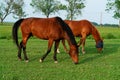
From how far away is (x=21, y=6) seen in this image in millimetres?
94750

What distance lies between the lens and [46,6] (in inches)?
3745

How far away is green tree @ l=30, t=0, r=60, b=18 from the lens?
309 ft

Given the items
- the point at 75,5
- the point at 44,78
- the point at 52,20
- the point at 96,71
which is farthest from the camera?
the point at 75,5

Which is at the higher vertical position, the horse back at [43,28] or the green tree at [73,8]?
the horse back at [43,28]

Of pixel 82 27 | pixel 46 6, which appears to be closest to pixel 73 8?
pixel 46 6

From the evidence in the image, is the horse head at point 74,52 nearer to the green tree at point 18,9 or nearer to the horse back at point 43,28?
the horse back at point 43,28

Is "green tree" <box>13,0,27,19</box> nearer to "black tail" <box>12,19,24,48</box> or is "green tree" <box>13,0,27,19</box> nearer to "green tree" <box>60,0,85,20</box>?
"green tree" <box>60,0,85,20</box>

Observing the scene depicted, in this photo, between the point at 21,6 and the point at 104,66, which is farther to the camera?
the point at 21,6

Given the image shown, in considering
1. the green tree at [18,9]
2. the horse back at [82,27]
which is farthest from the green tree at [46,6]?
the horse back at [82,27]

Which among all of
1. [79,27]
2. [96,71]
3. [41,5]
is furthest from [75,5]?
[96,71]

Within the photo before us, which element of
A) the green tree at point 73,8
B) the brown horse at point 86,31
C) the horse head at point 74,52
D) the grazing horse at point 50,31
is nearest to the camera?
the horse head at point 74,52

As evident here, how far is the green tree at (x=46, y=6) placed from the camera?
309ft

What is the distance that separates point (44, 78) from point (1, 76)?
1231mm

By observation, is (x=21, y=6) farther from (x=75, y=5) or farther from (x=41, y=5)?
(x=75, y=5)
